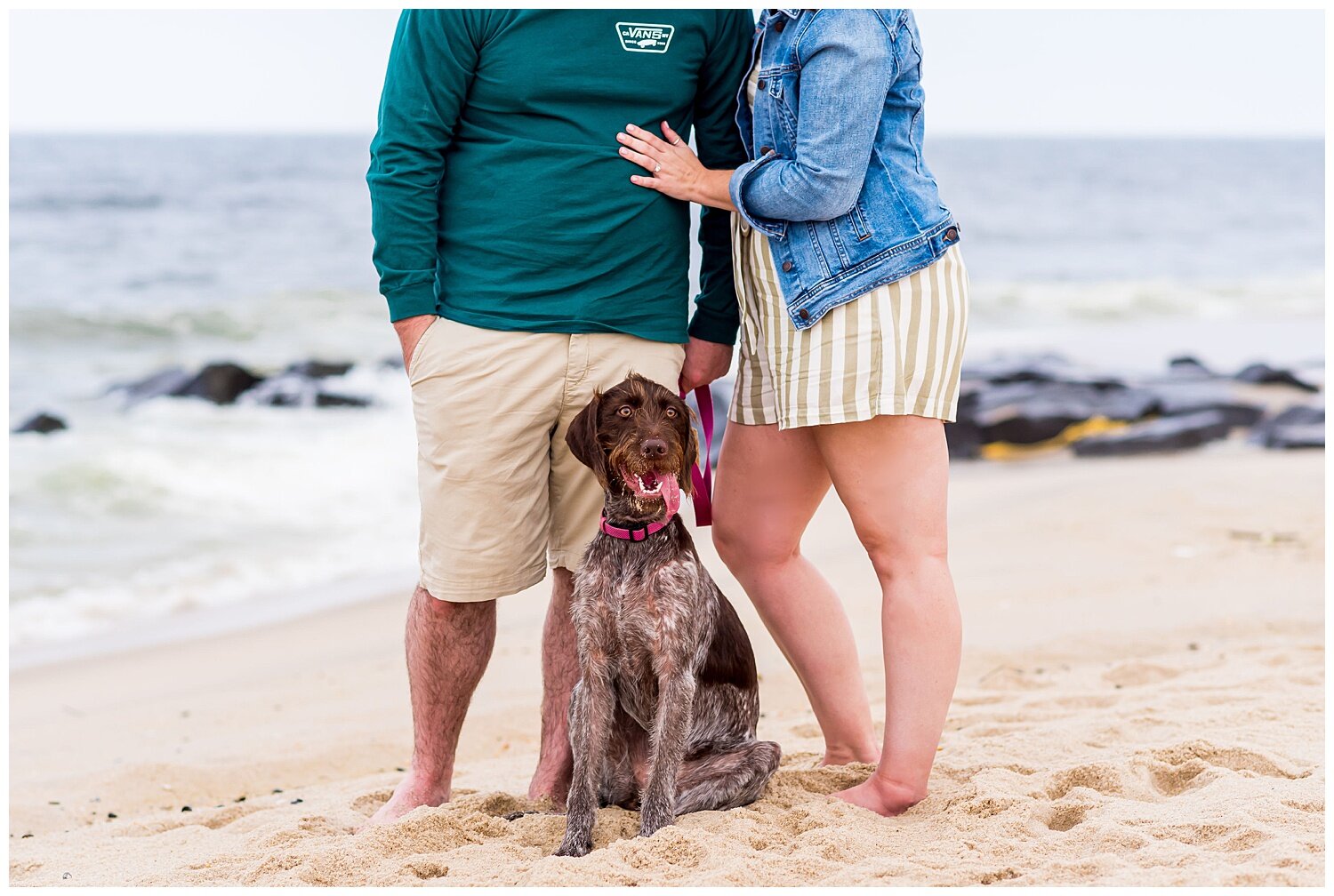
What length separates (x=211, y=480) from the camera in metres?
10.6

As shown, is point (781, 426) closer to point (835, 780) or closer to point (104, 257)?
point (835, 780)

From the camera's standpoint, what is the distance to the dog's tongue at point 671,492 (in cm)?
337

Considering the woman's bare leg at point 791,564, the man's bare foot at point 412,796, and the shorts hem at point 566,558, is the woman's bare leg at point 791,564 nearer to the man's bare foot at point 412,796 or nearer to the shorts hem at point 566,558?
the shorts hem at point 566,558

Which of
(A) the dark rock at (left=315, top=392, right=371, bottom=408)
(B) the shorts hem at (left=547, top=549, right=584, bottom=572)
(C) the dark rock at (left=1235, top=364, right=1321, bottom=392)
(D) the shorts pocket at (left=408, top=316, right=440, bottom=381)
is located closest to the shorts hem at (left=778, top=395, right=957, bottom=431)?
(B) the shorts hem at (left=547, top=549, right=584, bottom=572)

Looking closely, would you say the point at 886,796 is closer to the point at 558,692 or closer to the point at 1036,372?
the point at 558,692

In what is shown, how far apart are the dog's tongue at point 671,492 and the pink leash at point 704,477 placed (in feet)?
0.50

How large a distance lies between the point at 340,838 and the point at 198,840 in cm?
62

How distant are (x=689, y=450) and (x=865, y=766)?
4.12 feet

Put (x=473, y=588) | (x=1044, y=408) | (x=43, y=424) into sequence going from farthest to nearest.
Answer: (x=43, y=424)
(x=1044, y=408)
(x=473, y=588)

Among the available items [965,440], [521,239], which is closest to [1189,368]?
[965,440]

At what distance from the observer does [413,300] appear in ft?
11.6

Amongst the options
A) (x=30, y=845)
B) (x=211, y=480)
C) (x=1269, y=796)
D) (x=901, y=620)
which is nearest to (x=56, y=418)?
(x=211, y=480)

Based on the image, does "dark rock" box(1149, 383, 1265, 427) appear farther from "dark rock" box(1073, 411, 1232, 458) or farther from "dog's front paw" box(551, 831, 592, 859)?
"dog's front paw" box(551, 831, 592, 859)

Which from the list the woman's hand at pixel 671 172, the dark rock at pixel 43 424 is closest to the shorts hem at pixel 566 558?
the woman's hand at pixel 671 172
